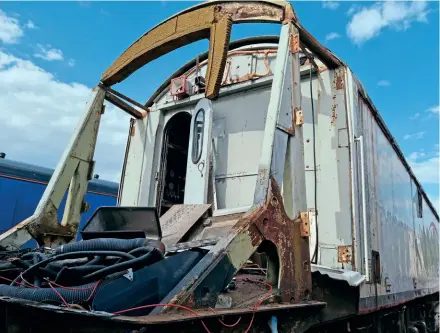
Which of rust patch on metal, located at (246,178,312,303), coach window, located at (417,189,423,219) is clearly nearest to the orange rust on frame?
rust patch on metal, located at (246,178,312,303)

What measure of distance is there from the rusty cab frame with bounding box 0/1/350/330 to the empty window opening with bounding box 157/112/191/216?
92cm

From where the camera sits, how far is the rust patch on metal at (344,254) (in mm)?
3193

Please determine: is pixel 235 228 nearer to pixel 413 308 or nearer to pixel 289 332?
pixel 289 332

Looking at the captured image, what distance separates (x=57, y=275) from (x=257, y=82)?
3045 millimetres

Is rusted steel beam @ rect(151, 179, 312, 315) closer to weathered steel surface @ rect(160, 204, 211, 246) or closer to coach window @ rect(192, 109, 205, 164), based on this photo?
weathered steel surface @ rect(160, 204, 211, 246)

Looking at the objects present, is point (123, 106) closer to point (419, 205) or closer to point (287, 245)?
point (287, 245)

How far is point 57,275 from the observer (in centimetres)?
182

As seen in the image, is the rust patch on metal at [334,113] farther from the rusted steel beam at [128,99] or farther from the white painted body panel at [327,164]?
the rusted steel beam at [128,99]

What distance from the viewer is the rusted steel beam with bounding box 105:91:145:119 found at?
439 centimetres

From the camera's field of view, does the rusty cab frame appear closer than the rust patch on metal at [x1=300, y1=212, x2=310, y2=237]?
Yes

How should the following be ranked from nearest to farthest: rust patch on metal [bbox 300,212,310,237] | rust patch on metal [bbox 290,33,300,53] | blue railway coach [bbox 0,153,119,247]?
1. rust patch on metal [bbox 300,212,310,237]
2. rust patch on metal [bbox 290,33,300,53]
3. blue railway coach [bbox 0,153,119,247]

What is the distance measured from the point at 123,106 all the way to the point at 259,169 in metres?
2.86

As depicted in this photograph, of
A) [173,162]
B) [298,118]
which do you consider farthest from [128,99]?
[298,118]

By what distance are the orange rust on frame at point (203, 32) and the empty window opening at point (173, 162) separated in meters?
1.06
